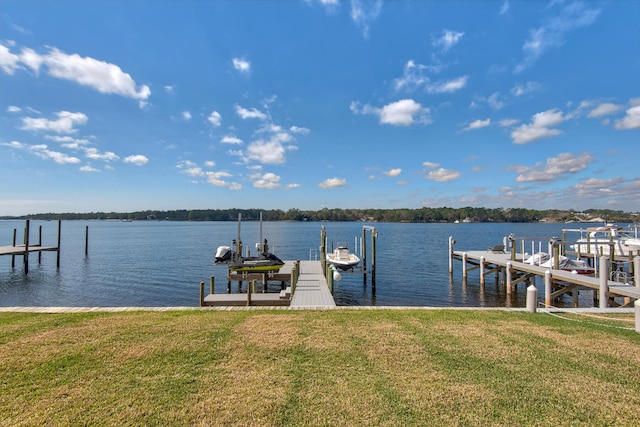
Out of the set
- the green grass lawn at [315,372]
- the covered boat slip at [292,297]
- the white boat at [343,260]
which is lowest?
the covered boat slip at [292,297]

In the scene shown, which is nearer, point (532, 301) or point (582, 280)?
point (532, 301)

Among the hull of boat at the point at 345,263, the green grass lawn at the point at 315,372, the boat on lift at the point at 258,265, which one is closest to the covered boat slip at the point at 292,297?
the boat on lift at the point at 258,265

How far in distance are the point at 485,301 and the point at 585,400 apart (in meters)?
16.0

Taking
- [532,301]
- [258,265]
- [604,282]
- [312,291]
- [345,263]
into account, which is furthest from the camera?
[345,263]

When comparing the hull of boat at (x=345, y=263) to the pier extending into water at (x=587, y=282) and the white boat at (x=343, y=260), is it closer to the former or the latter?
the white boat at (x=343, y=260)

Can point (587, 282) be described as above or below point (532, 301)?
below

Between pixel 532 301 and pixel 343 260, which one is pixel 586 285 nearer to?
pixel 532 301

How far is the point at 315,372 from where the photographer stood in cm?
522

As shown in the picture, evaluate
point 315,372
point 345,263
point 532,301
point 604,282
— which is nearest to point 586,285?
point 604,282

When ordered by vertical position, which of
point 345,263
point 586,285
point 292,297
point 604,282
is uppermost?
point 604,282

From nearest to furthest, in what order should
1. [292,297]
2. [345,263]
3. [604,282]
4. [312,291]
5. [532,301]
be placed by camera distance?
[532,301] < [604,282] < [292,297] < [312,291] < [345,263]

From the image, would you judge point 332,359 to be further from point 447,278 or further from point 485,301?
point 447,278

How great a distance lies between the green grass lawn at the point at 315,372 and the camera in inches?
161

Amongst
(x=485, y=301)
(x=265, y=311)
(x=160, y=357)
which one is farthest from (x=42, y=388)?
(x=485, y=301)
